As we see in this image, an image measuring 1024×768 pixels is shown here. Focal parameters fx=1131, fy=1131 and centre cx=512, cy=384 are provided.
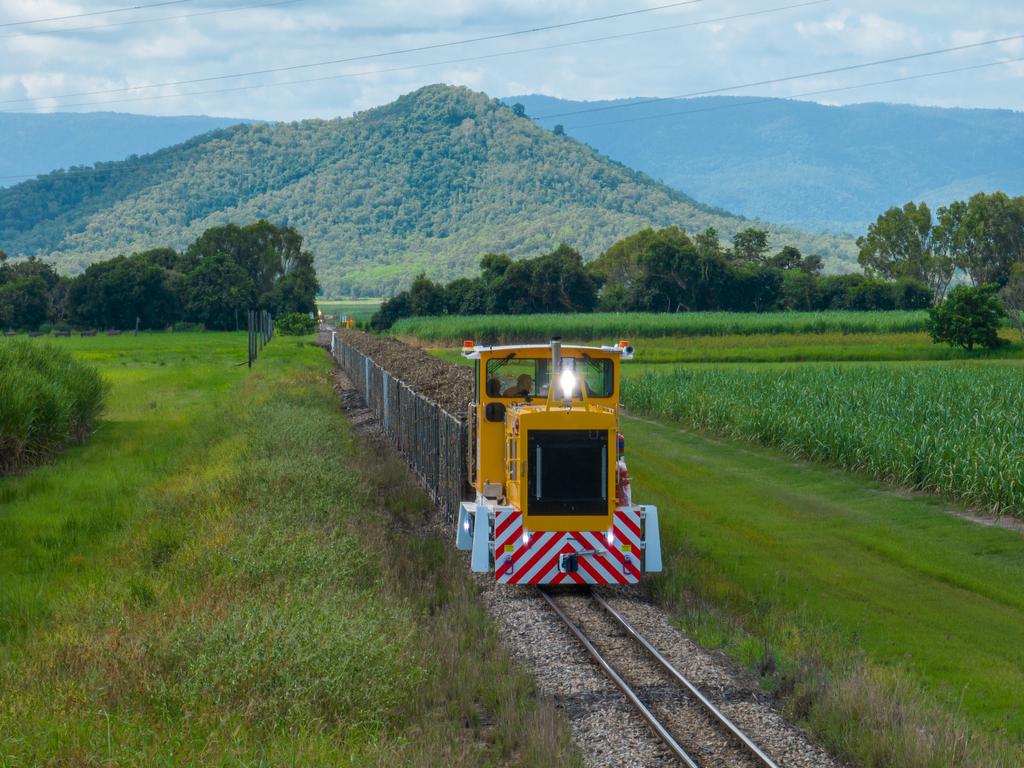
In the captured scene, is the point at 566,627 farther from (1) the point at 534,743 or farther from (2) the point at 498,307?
(2) the point at 498,307

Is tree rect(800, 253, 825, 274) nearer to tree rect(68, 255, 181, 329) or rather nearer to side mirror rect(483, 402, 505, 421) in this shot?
tree rect(68, 255, 181, 329)

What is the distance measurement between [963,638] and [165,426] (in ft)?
83.5

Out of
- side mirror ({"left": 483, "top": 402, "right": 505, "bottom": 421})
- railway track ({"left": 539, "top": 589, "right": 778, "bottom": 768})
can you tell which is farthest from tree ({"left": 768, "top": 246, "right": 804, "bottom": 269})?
railway track ({"left": 539, "top": 589, "right": 778, "bottom": 768})

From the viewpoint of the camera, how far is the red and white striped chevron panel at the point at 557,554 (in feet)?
46.9

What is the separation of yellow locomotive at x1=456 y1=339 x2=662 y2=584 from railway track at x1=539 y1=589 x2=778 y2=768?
0.61 meters

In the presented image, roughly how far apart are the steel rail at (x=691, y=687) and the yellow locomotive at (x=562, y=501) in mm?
746

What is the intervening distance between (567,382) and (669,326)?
2715 inches

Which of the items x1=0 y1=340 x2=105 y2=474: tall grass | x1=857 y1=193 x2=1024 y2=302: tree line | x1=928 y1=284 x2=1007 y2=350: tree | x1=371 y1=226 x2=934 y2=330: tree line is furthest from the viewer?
x1=857 y1=193 x2=1024 y2=302: tree line

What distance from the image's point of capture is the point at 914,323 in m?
82.2

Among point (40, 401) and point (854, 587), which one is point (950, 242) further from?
point (854, 587)

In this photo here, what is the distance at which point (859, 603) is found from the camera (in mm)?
15625

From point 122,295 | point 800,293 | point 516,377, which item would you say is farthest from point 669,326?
point 516,377

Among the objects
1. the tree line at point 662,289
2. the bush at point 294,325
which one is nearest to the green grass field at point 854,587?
the tree line at point 662,289

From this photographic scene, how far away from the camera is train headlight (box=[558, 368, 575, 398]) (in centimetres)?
1440
